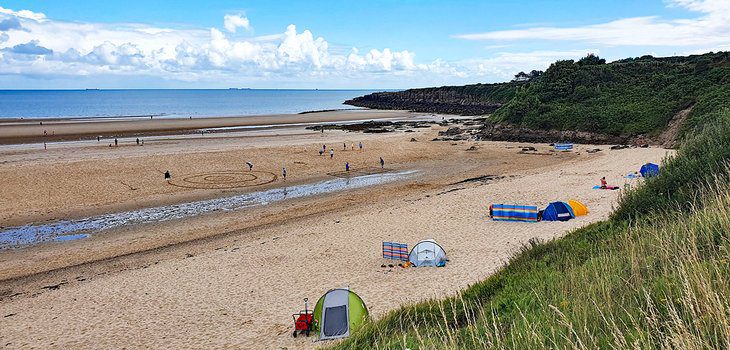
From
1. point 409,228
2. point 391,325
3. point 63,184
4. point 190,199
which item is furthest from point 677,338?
point 63,184

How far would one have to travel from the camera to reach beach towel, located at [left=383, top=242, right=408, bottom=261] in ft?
48.8

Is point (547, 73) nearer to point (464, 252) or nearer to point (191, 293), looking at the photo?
point (464, 252)

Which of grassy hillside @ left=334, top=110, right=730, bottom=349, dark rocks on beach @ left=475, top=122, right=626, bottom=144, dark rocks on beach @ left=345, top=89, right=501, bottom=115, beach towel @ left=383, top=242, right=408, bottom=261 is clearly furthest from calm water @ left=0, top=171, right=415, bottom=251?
dark rocks on beach @ left=345, top=89, right=501, bottom=115

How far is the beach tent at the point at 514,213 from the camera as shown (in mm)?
18641

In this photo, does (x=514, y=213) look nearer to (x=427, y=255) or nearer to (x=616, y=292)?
(x=427, y=255)

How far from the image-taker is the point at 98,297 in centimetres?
1295

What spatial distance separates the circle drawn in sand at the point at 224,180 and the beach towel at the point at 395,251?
1474 centimetres

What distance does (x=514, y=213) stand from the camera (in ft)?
61.6

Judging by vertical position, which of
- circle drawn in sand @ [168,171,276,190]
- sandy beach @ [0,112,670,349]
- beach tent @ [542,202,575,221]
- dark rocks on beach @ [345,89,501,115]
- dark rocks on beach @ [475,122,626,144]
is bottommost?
sandy beach @ [0,112,670,349]

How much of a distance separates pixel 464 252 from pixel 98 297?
10.2 metres

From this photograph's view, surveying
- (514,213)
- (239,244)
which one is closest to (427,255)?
(514,213)

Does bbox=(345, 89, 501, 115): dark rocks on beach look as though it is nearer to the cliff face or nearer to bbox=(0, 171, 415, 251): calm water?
the cliff face

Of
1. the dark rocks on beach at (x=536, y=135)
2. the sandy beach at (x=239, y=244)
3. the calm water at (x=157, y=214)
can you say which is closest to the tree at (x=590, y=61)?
the dark rocks on beach at (x=536, y=135)

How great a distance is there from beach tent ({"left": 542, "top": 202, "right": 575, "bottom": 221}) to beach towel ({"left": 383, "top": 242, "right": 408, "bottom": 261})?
21.8ft
